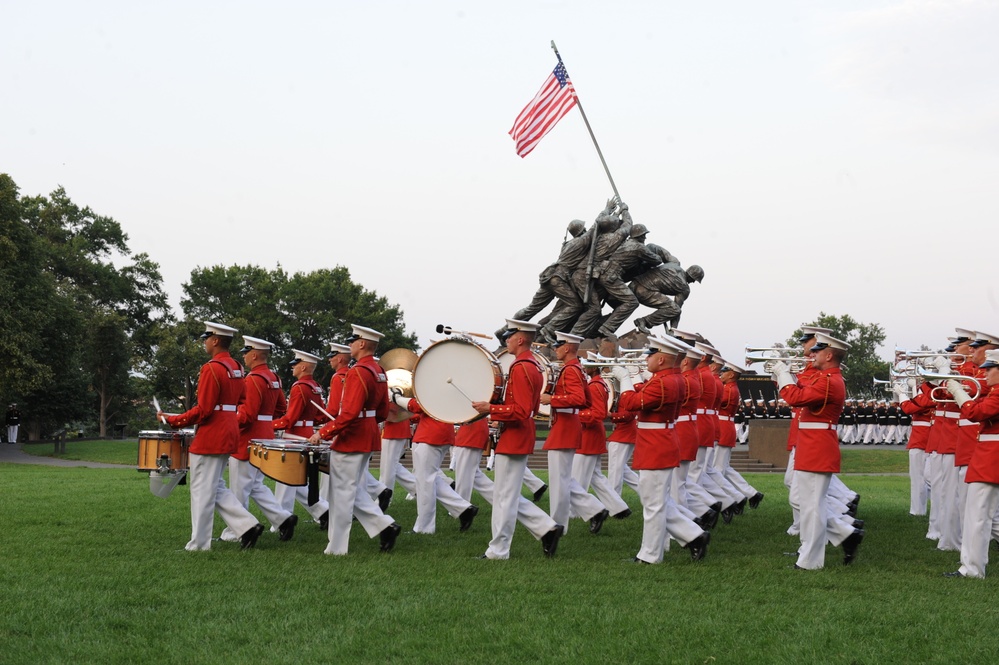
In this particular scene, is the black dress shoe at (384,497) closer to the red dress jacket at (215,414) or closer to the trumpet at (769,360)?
the red dress jacket at (215,414)

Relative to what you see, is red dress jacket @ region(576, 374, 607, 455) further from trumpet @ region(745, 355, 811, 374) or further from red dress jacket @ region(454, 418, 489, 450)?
trumpet @ region(745, 355, 811, 374)

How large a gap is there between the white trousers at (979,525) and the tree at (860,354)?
5879 centimetres

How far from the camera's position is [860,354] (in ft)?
229

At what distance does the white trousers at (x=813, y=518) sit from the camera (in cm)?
958

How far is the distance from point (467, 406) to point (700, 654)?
4.04 m

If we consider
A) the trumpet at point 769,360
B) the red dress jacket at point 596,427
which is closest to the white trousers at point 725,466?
the red dress jacket at point 596,427

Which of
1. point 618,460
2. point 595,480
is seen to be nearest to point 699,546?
point 595,480

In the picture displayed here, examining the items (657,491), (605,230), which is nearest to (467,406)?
(657,491)

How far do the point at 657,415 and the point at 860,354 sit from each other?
63719 millimetres

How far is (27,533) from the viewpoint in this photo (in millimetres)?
11258

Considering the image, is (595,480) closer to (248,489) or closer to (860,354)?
(248,489)

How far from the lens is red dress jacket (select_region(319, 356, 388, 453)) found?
10102 millimetres

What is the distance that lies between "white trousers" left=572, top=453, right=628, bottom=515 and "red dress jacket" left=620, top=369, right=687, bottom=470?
2794 mm

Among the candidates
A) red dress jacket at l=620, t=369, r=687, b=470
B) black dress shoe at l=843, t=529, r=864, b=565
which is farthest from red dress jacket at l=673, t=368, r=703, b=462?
black dress shoe at l=843, t=529, r=864, b=565
